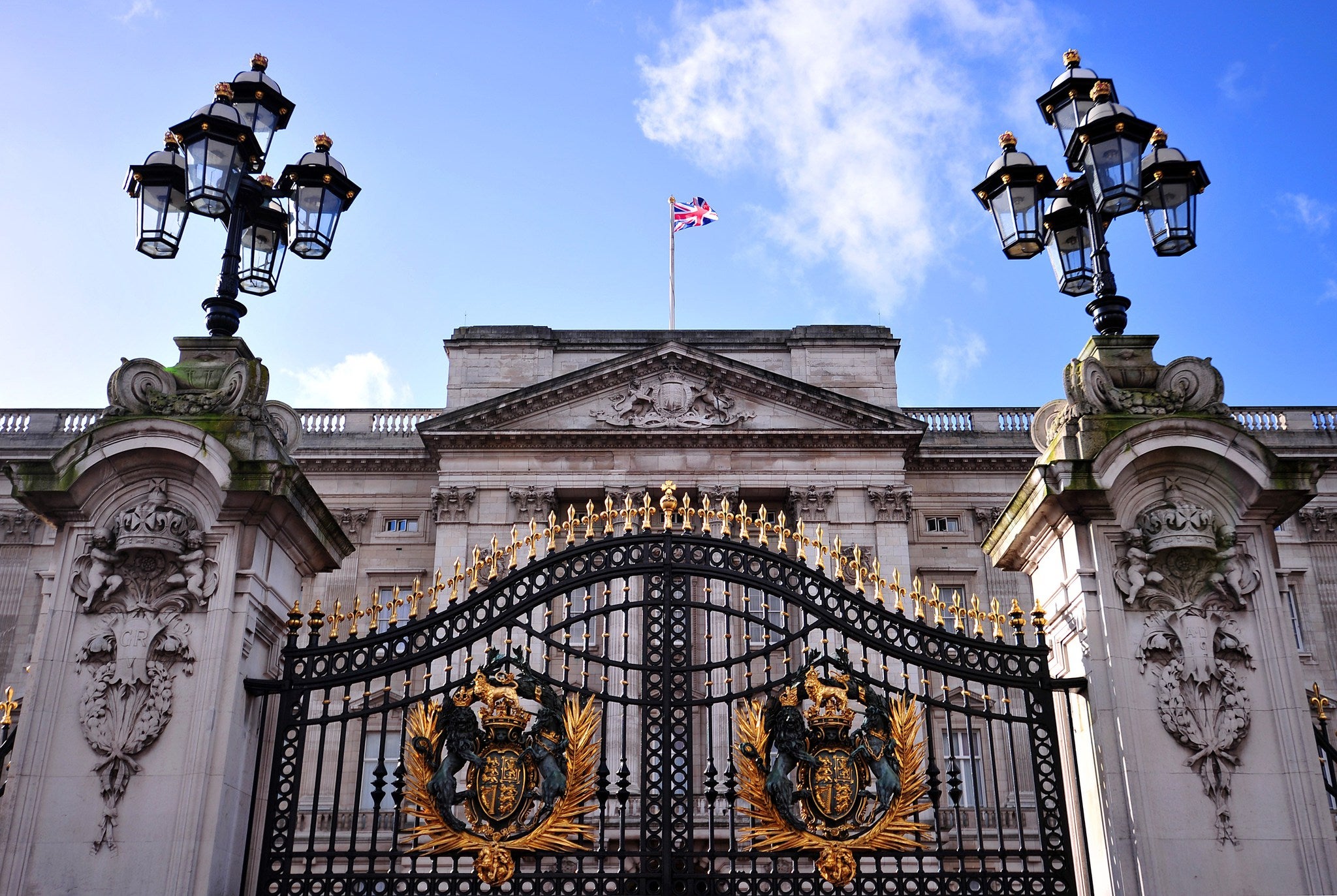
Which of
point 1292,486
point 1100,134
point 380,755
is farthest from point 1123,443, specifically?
point 380,755

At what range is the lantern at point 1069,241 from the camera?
9.95m

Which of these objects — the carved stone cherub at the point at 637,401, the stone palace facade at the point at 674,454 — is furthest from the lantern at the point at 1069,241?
the carved stone cherub at the point at 637,401

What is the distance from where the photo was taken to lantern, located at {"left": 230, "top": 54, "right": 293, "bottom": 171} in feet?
31.7

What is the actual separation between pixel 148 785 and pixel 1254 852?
7338mm

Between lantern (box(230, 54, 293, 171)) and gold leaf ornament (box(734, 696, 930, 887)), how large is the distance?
6.14 m

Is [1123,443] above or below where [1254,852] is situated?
above

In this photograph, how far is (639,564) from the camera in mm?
8945

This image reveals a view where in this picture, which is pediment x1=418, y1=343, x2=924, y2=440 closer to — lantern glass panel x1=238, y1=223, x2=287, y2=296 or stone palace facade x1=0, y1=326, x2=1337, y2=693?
stone palace facade x1=0, y1=326, x2=1337, y2=693

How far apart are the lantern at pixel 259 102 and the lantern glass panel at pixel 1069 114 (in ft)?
21.4

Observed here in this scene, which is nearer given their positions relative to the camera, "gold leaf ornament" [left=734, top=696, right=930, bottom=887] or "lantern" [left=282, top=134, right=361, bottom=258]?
"gold leaf ornament" [left=734, top=696, right=930, bottom=887]

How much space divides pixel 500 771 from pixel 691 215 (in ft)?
100

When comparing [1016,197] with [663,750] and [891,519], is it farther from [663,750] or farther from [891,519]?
[891,519]

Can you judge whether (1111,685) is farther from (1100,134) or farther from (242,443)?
(242,443)

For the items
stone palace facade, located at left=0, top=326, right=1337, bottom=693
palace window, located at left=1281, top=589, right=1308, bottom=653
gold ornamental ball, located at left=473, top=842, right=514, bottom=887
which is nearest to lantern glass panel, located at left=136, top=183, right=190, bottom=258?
gold ornamental ball, located at left=473, top=842, right=514, bottom=887
